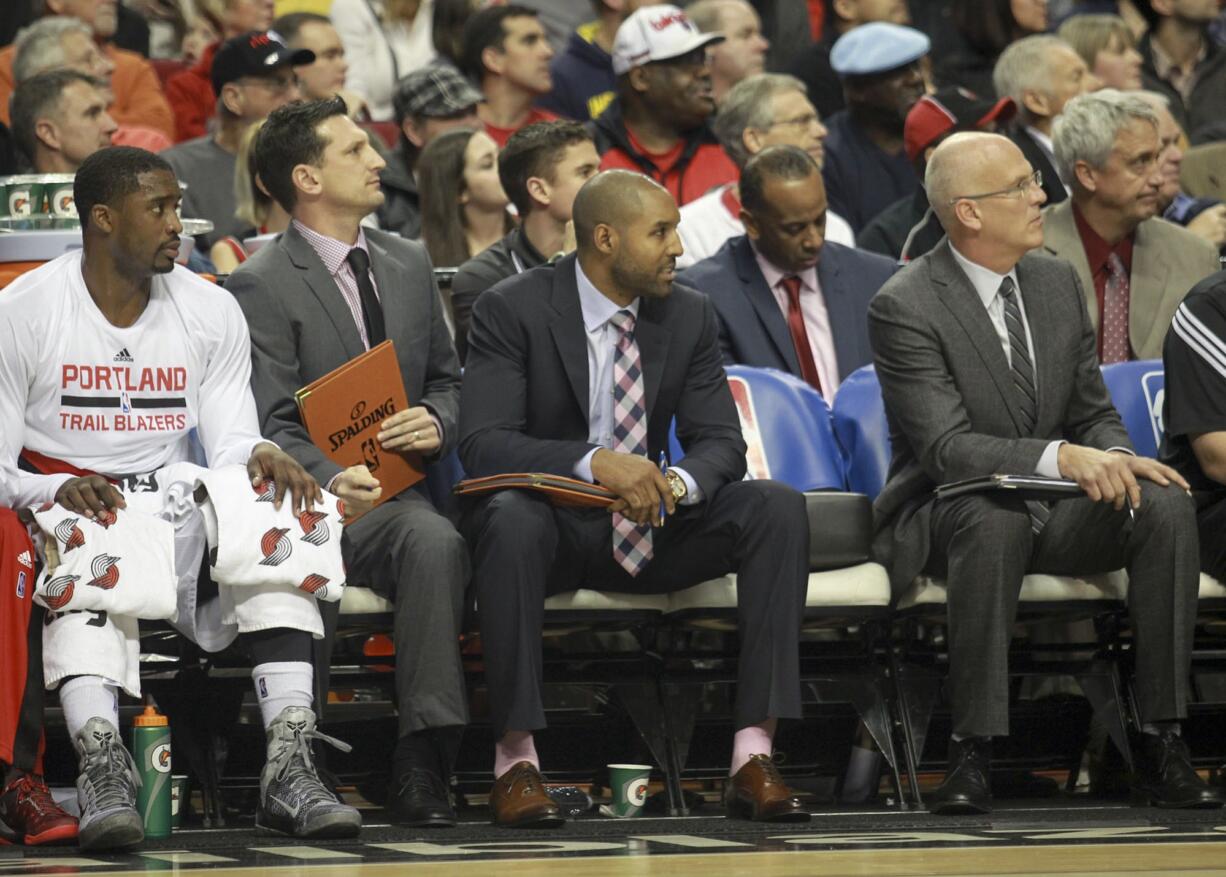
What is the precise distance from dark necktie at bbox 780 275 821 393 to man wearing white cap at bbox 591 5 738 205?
1.66 metres

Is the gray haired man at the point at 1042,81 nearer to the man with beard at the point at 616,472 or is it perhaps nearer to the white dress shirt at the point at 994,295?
the white dress shirt at the point at 994,295

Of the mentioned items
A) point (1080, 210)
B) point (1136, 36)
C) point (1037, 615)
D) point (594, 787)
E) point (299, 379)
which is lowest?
point (594, 787)

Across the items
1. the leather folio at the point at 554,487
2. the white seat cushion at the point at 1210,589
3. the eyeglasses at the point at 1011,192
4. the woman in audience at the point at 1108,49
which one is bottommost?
the white seat cushion at the point at 1210,589

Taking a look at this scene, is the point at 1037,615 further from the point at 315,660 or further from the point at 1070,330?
the point at 315,660

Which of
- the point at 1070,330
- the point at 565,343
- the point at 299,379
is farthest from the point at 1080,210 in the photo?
the point at 299,379

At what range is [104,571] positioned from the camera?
4.64m

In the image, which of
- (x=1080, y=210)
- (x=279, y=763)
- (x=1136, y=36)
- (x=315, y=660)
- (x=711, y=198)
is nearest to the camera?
(x=279, y=763)

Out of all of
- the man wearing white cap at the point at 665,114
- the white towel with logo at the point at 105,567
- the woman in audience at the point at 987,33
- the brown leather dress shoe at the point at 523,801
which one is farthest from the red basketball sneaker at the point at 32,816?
the woman in audience at the point at 987,33

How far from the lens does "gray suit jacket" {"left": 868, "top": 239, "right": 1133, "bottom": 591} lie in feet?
17.7

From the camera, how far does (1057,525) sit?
532cm

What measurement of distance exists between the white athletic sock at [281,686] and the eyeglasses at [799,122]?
3.68m

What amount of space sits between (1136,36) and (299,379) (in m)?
6.63

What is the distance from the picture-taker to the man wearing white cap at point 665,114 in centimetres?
816

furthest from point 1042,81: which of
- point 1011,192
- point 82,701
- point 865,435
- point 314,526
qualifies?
point 82,701
